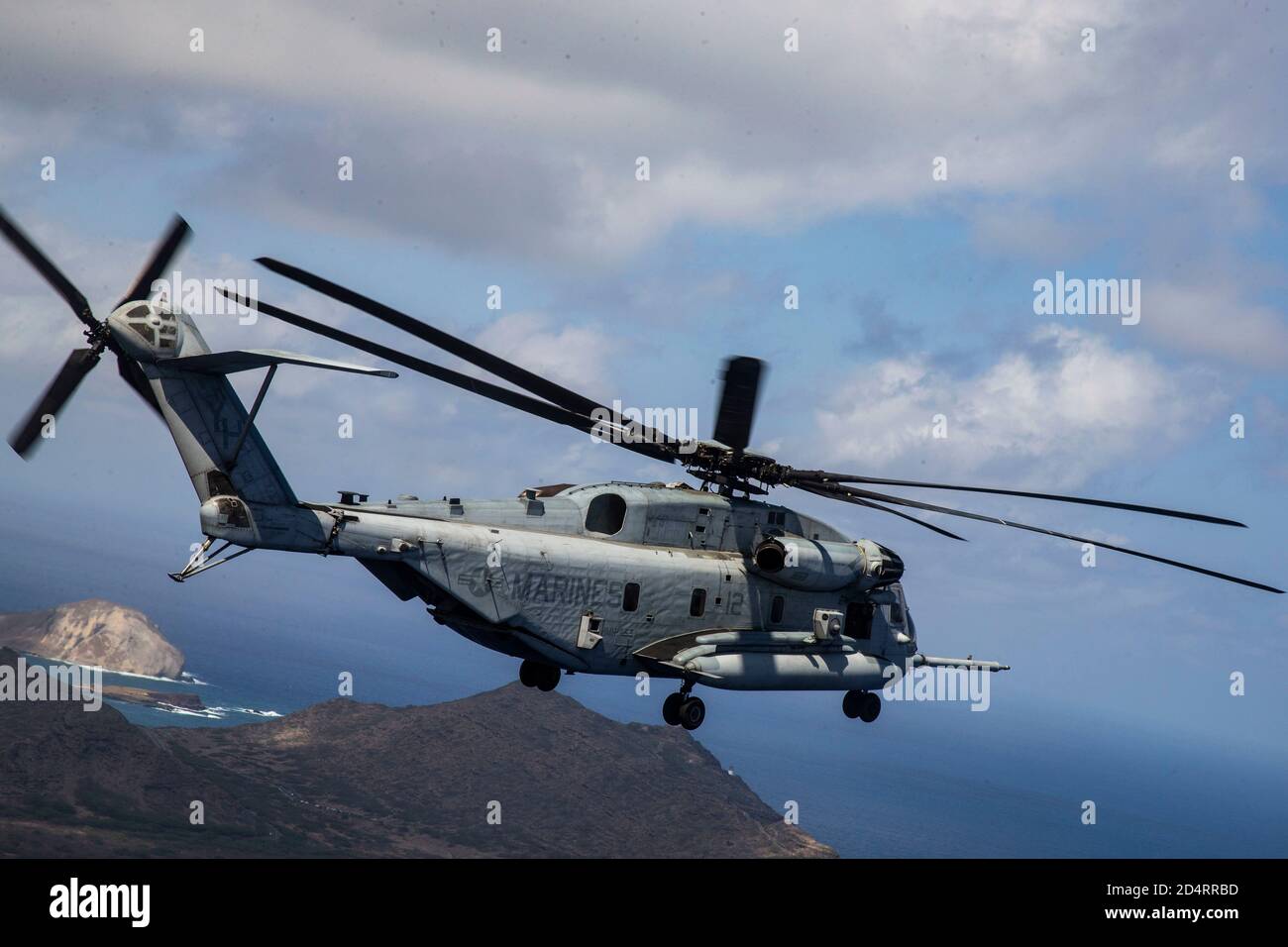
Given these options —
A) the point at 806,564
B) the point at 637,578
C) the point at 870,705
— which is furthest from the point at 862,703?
the point at 637,578

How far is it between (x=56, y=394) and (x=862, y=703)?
2631 cm

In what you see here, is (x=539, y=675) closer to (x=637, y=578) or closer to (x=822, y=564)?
(x=637, y=578)

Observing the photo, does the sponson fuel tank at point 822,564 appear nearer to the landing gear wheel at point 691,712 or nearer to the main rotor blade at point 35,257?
the landing gear wheel at point 691,712

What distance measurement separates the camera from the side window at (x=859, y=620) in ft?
136

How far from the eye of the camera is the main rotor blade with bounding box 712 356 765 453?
35.8 metres

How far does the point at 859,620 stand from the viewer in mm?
41500

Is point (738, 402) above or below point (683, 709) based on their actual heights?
above

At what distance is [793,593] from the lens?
39.5 meters

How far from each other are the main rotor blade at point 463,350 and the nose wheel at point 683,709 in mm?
7664
